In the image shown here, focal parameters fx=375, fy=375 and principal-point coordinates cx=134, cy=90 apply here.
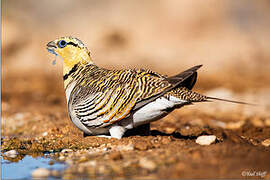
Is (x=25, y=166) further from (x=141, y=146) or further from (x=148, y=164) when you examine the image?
(x=148, y=164)

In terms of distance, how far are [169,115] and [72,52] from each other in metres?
4.14

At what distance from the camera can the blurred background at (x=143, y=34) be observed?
58.6ft

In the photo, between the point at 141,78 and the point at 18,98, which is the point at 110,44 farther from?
the point at 141,78

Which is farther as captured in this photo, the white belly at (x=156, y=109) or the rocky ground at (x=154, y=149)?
the white belly at (x=156, y=109)

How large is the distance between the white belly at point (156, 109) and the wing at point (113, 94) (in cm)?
14

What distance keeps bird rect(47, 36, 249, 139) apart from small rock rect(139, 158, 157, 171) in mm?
1112

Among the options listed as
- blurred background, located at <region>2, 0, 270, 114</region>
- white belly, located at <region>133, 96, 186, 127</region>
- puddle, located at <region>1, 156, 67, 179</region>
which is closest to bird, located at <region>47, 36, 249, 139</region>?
white belly, located at <region>133, 96, 186, 127</region>

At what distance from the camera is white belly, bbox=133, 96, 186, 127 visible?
5.05m

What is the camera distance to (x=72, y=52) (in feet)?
20.6

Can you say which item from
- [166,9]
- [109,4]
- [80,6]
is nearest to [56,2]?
[80,6]

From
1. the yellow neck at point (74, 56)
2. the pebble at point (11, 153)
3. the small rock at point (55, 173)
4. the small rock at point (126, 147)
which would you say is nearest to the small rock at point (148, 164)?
the small rock at point (126, 147)

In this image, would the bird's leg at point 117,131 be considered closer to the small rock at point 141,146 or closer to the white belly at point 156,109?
the white belly at point 156,109

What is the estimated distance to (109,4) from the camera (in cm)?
2067

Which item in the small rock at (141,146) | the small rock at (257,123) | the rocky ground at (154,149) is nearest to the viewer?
the rocky ground at (154,149)
